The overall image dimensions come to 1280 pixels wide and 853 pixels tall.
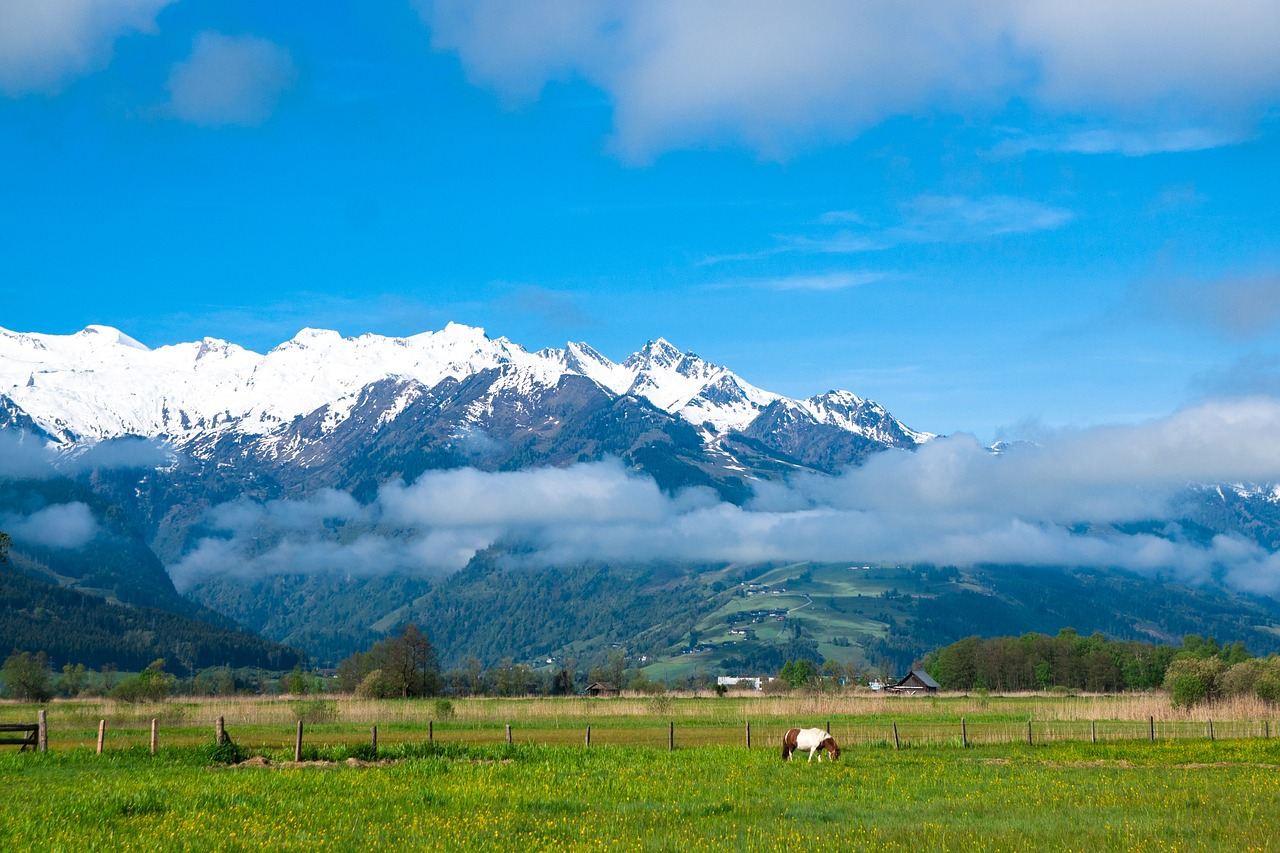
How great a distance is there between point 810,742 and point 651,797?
16163 mm

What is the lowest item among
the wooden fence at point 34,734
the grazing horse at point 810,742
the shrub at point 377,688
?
the shrub at point 377,688

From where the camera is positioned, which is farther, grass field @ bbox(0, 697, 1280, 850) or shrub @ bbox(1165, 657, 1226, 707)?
shrub @ bbox(1165, 657, 1226, 707)

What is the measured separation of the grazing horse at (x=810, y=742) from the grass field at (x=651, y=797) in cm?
115

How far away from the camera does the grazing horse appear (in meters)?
50.0

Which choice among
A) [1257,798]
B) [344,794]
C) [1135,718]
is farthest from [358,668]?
[1257,798]

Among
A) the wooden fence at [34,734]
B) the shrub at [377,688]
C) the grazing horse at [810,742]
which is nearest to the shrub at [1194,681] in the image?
the grazing horse at [810,742]

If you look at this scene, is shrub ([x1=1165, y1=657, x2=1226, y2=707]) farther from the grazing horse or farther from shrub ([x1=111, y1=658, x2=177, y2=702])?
shrub ([x1=111, y1=658, x2=177, y2=702])

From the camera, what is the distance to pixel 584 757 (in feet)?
158

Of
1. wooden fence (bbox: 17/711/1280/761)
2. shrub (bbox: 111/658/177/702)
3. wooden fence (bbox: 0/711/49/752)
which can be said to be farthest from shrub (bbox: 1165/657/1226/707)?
shrub (bbox: 111/658/177/702)

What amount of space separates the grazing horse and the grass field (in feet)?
3.76

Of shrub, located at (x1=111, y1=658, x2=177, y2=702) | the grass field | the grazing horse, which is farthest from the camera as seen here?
shrub, located at (x1=111, y1=658, x2=177, y2=702)

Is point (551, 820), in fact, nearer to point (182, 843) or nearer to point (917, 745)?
point (182, 843)

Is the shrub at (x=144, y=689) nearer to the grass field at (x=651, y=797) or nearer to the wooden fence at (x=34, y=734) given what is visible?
the grass field at (x=651, y=797)

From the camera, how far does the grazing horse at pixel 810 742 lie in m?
50.0
